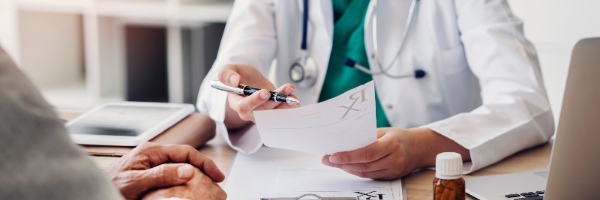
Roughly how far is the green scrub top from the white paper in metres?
0.61

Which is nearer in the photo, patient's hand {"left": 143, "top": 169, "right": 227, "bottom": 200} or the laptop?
the laptop

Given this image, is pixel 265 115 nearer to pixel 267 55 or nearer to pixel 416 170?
pixel 416 170

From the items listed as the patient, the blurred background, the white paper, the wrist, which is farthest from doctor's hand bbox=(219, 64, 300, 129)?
the blurred background

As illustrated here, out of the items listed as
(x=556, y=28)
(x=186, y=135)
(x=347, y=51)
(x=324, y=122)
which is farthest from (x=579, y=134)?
(x=556, y=28)

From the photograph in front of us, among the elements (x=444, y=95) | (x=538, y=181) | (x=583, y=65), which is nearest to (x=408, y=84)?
(x=444, y=95)

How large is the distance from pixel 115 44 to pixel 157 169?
2509 millimetres

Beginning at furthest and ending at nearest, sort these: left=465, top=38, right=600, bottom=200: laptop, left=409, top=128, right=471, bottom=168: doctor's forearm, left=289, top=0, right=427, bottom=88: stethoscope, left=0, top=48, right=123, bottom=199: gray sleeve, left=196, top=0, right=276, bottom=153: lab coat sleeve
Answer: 1. left=289, top=0, right=427, bottom=88: stethoscope
2. left=196, top=0, right=276, bottom=153: lab coat sleeve
3. left=409, top=128, right=471, bottom=168: doctor's forearm
4. left=465, top=38, right=600, bottom=200: laptop
5. left=0, top=48, right=123, bottom=199: gray sleeve

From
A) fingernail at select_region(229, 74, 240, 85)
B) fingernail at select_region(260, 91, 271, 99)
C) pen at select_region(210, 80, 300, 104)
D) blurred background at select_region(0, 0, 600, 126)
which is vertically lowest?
blurred background at select_region(0, 0, 600, 126)

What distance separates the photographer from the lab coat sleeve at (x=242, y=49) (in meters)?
1.44

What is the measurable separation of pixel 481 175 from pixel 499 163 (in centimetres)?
10

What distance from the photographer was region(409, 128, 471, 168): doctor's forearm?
1.23 m

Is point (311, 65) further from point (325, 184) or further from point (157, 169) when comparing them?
point (157, 169)

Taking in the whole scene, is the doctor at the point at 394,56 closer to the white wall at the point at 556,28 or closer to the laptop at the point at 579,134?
the laptop at the point at 579,134

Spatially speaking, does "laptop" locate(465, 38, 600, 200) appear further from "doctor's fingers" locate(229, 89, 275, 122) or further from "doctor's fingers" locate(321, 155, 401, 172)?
"doctor's fingers" locate(229, 89, 275, 122)
